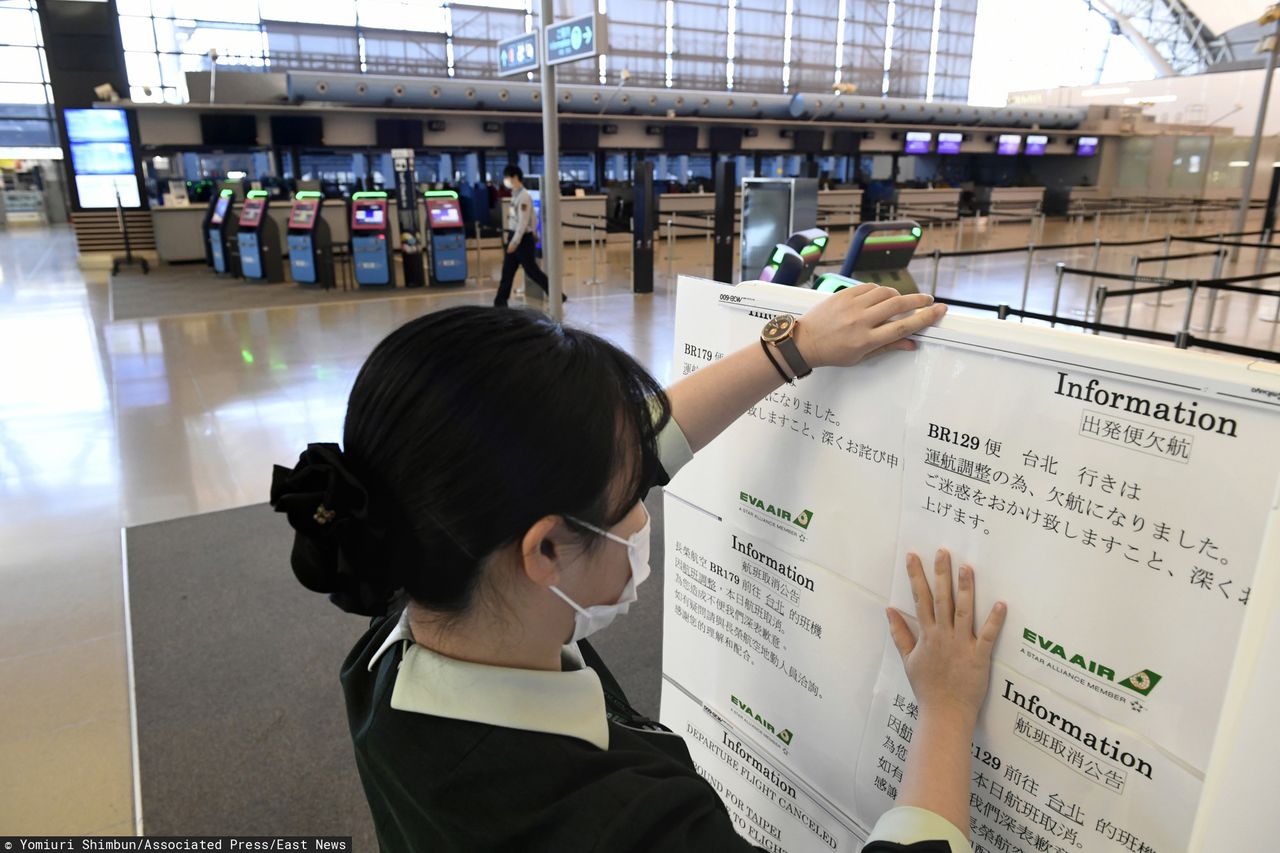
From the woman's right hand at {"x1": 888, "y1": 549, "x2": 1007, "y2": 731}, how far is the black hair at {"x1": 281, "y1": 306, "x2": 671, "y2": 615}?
478mm

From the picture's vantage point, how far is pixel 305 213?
35.1 ft

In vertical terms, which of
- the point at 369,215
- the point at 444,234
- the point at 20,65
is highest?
the point at 20,65

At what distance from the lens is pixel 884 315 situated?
1.11 meters

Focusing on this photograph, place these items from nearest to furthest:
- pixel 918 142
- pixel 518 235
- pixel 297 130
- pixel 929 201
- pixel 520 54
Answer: pixel 520 54 → pixel 518 235 → pixel 297 130 → pixel 929 201 → pixel 918 142

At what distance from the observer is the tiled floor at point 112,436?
2340 mm

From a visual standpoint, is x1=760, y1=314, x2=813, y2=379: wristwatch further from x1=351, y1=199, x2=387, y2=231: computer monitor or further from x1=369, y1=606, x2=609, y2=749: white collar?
x1=351, y1=199, x2=387, y2=231: computer monitor

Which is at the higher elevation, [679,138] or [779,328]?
[679,138]

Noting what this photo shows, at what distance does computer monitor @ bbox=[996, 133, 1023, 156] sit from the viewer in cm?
2314

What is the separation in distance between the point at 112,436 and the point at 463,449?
5.11 m

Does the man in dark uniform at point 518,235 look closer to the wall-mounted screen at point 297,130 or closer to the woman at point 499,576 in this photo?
the wall-mounted screen at point 297,130

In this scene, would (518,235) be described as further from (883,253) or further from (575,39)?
(883,253)

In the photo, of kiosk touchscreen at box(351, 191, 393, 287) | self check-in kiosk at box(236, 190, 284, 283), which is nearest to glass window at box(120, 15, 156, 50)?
self check-in kiosk at box(236, 190, 284, 283)

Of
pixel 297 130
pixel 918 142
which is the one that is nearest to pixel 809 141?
pixel 918 142

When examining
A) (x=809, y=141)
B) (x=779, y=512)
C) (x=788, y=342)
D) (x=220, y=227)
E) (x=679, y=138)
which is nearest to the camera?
(x=788, y=342)
